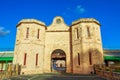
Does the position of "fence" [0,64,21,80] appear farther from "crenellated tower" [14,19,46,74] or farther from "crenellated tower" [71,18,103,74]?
"crenellated tower" [71,18,103,74]

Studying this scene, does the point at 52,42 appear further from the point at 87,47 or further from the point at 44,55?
the point at 87,47

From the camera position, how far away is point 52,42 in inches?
1017

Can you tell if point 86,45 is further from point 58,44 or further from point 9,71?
point 9,71

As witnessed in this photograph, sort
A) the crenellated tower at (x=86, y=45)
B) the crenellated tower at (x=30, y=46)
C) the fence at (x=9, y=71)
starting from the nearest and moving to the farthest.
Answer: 1. the fence at (x=9, y=71)
2. the crenellated tower at (x=86, y=45)
3. the crenellated tower at (x=30, y=46)

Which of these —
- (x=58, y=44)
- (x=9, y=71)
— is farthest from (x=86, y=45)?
(x=9, y=71)

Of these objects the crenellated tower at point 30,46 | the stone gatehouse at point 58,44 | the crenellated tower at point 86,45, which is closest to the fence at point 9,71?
the crenellated tower at point 30,46

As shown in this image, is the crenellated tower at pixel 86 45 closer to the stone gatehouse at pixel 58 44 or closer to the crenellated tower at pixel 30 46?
the stone gatehouse at pixel 58 44

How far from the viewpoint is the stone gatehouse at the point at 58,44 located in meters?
22.4

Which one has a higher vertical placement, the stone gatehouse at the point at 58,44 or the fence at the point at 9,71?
the stone gatehouse at the point at 58,44

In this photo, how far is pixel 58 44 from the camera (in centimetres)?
2567

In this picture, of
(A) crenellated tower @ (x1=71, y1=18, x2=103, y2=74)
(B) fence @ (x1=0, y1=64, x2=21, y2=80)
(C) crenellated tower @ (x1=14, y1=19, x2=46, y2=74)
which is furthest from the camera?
(C) crenellated tower @ (x1=14, y1=19, x2=46, y2=74)

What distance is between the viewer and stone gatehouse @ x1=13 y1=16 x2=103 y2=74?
2238 centimetres

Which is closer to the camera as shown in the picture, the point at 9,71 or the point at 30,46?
the point at 9,71

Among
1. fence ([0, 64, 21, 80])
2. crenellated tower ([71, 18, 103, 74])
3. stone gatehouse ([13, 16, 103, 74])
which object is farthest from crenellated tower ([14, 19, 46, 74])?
crenellated tower ([71, 18, 103, 74])
